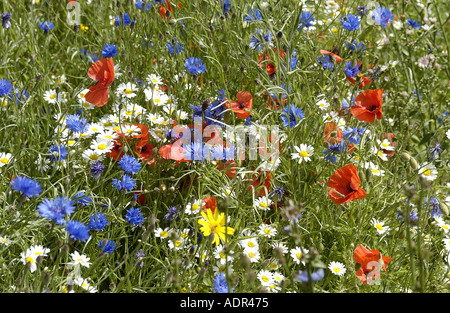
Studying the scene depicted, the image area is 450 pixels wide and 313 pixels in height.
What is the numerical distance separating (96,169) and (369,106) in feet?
2.91

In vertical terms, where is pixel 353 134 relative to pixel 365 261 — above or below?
above

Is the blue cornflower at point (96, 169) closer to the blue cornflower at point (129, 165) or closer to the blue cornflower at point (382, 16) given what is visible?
the blue cornflower at point (129, 165)

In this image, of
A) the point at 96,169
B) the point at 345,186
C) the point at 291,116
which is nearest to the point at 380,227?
the point at 345,186

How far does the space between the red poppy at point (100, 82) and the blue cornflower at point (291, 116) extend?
58cm

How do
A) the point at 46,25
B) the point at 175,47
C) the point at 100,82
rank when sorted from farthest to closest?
the point at 46,25 < the point at 175,47 < the point at 100,82

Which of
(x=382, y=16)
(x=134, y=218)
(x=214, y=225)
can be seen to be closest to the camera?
(x=214, y=225)

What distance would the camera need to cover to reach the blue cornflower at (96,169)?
1659 millimetres

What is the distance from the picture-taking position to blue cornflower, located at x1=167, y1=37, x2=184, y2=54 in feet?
7.02

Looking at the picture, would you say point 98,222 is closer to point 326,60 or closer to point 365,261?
point 365,261

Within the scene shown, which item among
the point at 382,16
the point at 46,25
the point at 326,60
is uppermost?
the point at 382,16

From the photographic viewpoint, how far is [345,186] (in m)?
1.64

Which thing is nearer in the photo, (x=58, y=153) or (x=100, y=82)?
(x=58, y=153)

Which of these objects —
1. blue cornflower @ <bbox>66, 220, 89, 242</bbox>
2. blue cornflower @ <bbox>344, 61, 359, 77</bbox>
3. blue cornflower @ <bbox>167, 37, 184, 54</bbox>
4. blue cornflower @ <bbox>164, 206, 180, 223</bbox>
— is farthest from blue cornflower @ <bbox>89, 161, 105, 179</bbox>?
blue cornflower @ <bbox>344, 61, 359, 77</bbox>
